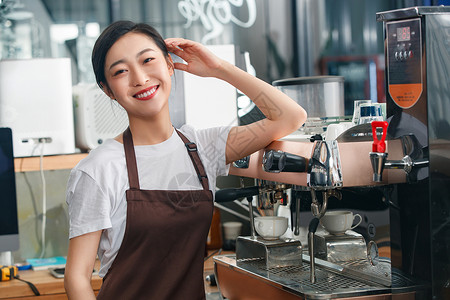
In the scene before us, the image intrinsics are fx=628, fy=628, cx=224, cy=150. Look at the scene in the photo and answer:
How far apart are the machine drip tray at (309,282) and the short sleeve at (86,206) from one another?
442mm

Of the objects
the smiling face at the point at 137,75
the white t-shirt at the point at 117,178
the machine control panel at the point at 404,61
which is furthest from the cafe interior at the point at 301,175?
the smiling face at the point at 137,75

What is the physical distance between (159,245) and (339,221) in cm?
48

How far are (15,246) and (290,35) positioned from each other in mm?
3431

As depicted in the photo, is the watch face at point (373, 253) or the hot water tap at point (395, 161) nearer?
the hot water tap at point (395, 161)

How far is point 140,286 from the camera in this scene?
55.9 inches

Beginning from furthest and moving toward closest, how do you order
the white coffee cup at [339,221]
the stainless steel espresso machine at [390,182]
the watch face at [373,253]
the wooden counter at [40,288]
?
the wooden counter at [40,288], the white coffee cup at [339,221], the watch face at [373,253], the stainless steel espresso machine at [390,182]

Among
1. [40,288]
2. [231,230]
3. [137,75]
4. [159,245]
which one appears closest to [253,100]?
[137,75]

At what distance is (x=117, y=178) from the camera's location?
4.56ft

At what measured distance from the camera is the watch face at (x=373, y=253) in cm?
148

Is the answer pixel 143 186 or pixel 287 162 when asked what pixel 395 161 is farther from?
pixel 143 186

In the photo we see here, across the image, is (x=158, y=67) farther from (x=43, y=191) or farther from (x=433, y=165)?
(x=43, y=191)

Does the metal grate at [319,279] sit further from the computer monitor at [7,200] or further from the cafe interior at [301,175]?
the computer monitor at [7,200]

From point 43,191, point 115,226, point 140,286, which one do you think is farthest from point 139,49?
point 43,191

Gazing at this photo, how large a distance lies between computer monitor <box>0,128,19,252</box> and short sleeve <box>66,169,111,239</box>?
1063mm
